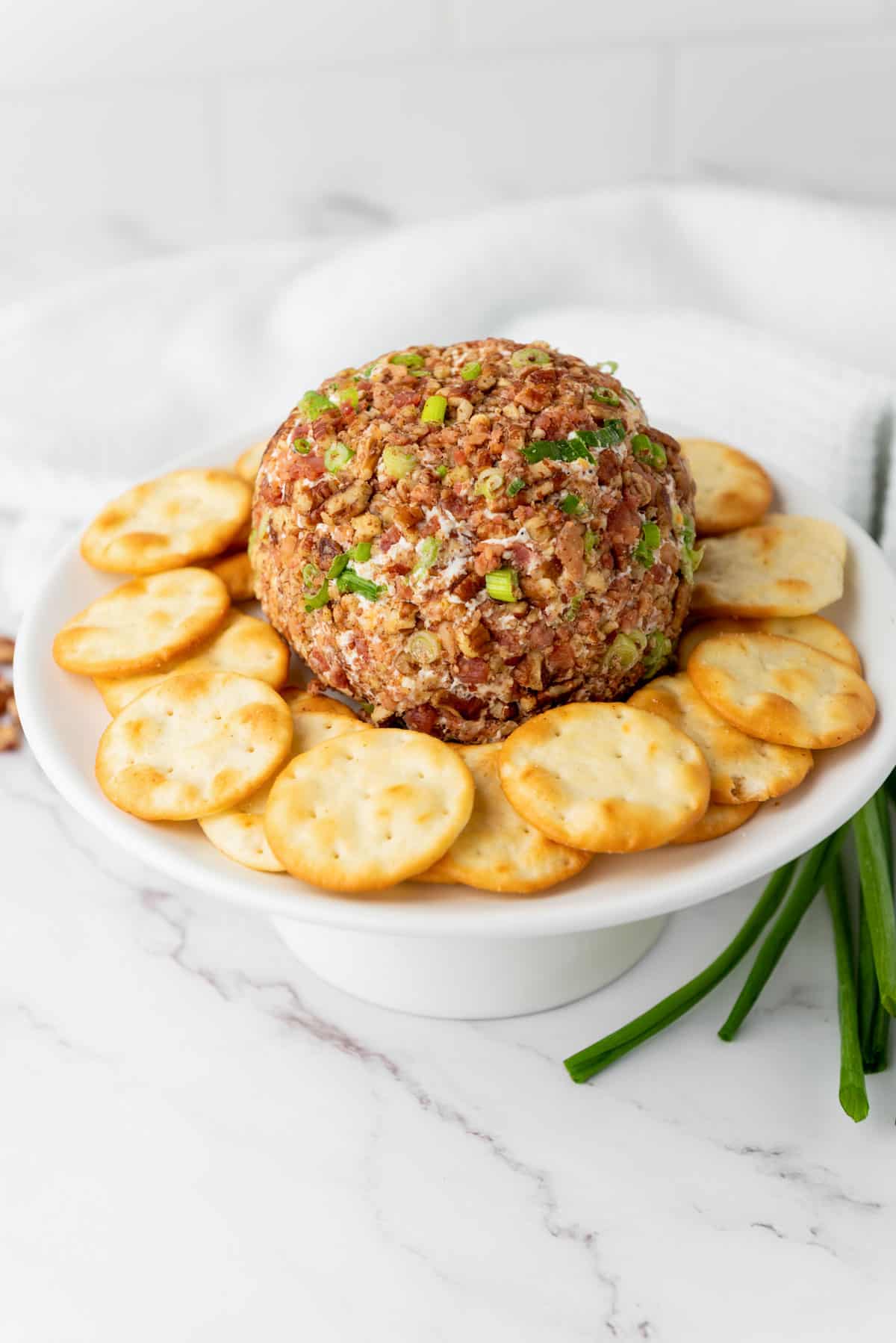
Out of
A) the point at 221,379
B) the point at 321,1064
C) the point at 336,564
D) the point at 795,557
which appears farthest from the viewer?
the point at 221,379

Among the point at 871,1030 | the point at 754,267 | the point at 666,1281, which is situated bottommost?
the point at 666,1281

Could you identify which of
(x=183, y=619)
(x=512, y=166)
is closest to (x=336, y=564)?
(x=183, y=619)

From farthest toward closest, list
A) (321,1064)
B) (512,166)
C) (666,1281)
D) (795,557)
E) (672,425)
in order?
1. (512,166)
2. (672,425)
3. (795,557)
4. (321,1064)
5. (666,1281)

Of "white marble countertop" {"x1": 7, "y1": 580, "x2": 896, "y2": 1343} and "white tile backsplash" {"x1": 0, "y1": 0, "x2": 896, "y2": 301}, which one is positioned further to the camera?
"white tile backsplash" {"x1": 0, "y1": 0, "x2": 896, "y2": 301}

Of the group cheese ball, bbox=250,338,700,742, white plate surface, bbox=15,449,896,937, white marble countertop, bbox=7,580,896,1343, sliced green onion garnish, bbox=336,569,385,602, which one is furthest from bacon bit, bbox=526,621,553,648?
white marble countertop, bbox=7,580,896,1343

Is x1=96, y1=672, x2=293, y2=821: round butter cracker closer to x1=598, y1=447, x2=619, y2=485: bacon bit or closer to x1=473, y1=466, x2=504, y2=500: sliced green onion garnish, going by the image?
x1=473, y1=466, x2=504, y2=500: sliced green onion garnish

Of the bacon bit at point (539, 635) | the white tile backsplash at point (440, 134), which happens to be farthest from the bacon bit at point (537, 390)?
the white tile backsplash at point (440, 134)

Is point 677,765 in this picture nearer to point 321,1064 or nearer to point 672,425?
point 321,1064
